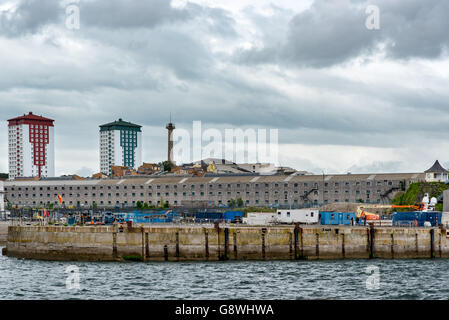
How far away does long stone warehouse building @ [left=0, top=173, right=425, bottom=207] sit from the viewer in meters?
153

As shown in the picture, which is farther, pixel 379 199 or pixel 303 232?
pixel 379 199

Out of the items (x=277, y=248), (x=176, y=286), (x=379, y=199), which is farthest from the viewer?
(x=379, y=199)

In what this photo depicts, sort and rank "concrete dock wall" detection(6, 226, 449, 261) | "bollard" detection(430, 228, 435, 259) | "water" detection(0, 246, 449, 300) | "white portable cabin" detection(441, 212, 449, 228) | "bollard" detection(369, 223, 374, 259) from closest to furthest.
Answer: "water" detection(0, 246, 449, 300), "concrete dock wall" detection(6, 226, 449, 261), "bollard" detection(369, 223, 374, 259), "bollard" detection(430, 228, 435, 259), "white portable cabin" detection(441, 212, 449, 228)

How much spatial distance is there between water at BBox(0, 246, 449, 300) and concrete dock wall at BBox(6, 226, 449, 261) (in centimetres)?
177

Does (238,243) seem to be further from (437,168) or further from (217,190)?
(217,190)

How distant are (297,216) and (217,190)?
8068 cm

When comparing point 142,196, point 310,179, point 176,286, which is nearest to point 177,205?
point 142,196

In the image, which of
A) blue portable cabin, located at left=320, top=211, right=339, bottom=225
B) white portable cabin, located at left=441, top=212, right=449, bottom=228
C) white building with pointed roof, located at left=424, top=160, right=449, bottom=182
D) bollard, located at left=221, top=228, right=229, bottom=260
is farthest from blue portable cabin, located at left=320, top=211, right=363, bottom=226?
white building with pointed roof, located at left=424, top=160, right=449, bottom=182

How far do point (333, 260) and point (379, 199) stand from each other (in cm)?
8418

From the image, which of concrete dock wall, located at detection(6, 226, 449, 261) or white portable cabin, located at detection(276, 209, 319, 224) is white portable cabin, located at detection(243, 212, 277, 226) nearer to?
white portable cabin, located at detection(276, 209, 319, 224)

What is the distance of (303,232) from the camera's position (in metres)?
70.9

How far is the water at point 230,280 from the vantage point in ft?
166
